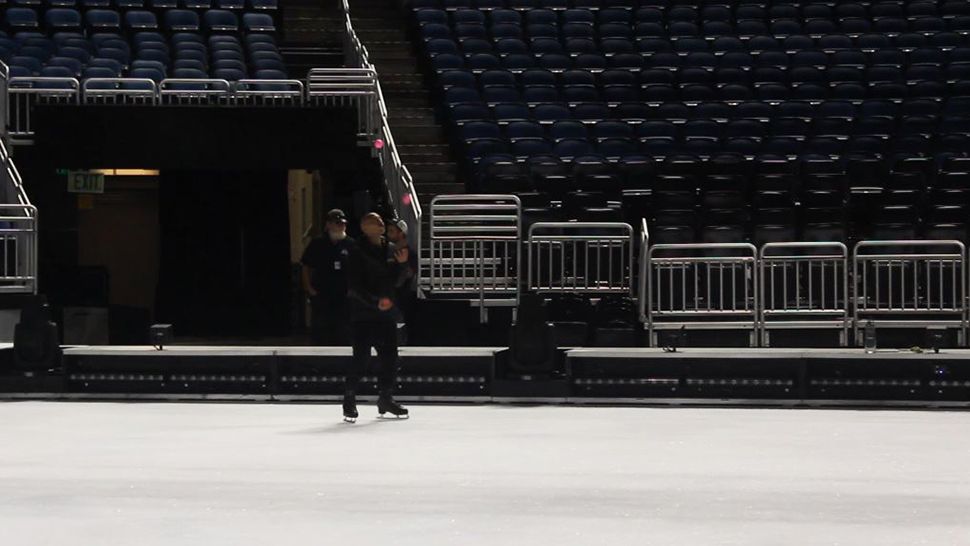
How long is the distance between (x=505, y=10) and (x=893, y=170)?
8742 mm

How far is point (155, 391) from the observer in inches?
727

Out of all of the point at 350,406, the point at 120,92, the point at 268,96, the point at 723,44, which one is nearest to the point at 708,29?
the point at 723,44

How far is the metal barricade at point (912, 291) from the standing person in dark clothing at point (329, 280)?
583cm

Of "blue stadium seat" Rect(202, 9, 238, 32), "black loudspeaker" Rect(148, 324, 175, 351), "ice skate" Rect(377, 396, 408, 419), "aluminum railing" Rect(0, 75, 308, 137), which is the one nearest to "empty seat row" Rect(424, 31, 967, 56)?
"blue stadium seat" Rect(202, 9, 238, 32)

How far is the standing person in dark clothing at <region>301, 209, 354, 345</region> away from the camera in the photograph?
65.5 feet

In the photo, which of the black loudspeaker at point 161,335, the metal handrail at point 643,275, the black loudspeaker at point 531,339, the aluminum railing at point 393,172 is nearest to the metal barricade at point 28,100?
the aluminum railing at point 393,172

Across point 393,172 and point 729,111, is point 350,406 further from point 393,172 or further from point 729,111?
point 729,111

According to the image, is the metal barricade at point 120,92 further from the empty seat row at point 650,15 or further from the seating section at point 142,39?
the empty seat row at point 650,15

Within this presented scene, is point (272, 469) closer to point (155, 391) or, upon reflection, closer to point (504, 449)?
point (504, 449)

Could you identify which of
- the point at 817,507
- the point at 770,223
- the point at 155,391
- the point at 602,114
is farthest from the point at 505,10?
the point at 817,507

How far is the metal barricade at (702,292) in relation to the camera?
64.8 ft

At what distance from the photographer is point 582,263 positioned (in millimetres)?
21141

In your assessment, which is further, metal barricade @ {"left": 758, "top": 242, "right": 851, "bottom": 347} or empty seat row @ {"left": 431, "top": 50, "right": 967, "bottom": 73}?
empty seat row @ {"left": 431, "top": 50, "right": 967, "bottom": 73}

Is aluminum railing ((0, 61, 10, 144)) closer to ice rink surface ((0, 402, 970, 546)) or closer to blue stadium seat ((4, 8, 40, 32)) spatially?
blue stadium seat ((4, 8, 40, 32))
